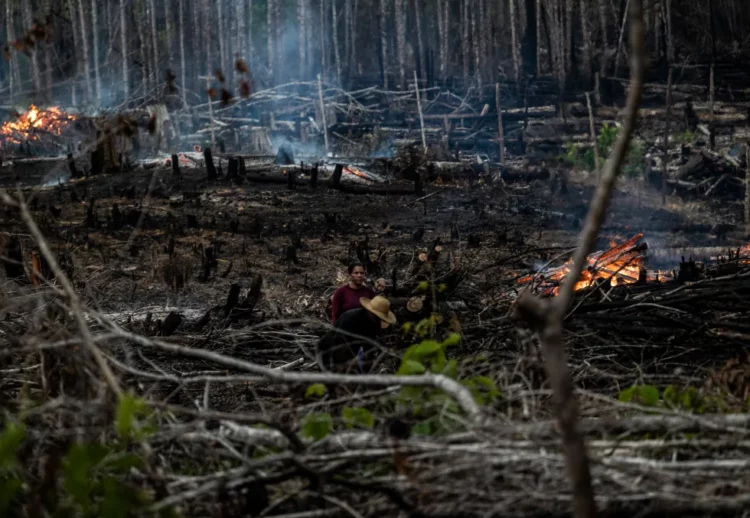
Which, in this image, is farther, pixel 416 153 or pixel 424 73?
pixel 424 73

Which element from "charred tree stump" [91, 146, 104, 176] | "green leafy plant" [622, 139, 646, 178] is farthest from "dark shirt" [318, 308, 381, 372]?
"charred tree stump" [91, 146, 104, 176]

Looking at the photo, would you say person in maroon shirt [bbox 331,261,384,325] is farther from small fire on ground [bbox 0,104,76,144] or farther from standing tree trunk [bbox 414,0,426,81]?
standing tree trunk [bbox 414,0,426,81]

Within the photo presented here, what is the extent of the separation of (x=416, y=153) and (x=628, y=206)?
20.0 ft

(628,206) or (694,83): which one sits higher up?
(694,83)

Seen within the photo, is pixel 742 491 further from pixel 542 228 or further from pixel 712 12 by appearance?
pixel 712 12

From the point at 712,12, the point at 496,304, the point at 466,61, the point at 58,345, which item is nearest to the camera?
the point at 58,345

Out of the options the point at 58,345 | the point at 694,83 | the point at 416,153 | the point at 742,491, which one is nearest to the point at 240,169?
the point at 416,153

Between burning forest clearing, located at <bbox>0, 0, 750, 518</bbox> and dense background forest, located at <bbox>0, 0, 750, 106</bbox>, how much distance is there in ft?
9.15

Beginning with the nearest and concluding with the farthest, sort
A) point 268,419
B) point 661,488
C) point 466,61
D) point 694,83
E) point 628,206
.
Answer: point 661,488, point 268,419, point 628,206, point 694,83, point 466,61

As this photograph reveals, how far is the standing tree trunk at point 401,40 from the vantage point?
112 ft

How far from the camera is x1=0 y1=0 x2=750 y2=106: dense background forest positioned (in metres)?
30.6

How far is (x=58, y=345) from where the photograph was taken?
4312mm

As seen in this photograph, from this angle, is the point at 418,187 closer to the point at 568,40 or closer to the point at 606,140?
the point at 606,140

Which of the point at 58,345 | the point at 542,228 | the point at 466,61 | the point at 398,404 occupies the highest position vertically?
the point at 466,61
